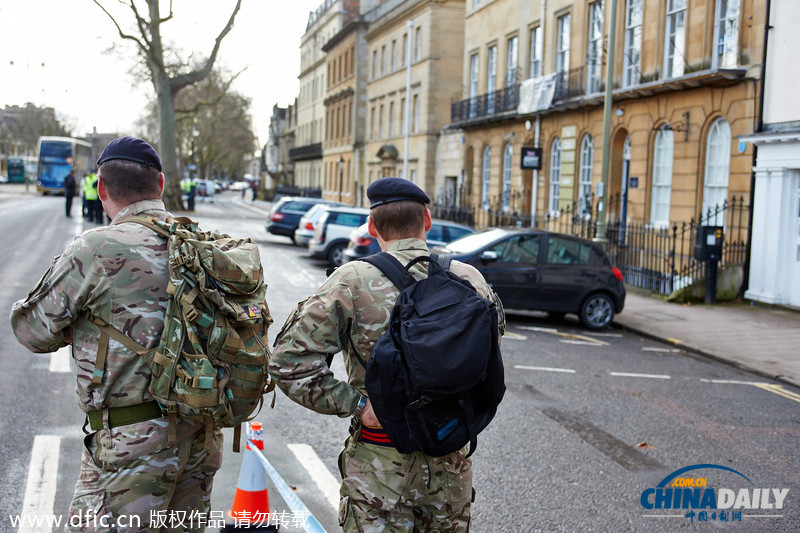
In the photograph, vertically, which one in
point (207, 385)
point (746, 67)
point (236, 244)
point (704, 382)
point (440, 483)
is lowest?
point (704, 382)

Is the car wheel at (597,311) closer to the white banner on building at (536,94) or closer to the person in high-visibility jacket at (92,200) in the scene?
the white banner on building at (536,94)

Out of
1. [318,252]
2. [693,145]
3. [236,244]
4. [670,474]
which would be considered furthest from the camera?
[318,252]

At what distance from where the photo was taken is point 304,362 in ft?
9.43

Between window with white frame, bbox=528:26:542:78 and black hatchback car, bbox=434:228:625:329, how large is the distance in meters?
15.8

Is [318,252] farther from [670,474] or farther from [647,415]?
[670,474]

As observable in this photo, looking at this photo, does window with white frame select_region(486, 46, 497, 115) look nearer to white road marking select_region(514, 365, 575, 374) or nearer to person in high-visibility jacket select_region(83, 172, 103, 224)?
person in high-visibility jacket select_region(83, 172, 103, 224)

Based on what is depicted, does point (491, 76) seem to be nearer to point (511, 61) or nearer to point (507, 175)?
point (511, 61)

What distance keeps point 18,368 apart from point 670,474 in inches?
253

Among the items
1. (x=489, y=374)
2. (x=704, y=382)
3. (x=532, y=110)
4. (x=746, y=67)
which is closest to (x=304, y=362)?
(x=489, y=374)

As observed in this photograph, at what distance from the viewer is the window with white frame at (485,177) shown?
109 feet

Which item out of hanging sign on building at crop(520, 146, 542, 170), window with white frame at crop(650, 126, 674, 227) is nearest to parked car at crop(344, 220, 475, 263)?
window with white frame at crop(650, 126, 674, 227)

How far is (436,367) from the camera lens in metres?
2.63

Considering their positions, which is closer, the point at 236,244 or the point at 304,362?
the point at 304,362

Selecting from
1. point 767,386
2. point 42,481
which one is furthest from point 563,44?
point 42,481
